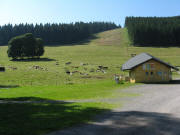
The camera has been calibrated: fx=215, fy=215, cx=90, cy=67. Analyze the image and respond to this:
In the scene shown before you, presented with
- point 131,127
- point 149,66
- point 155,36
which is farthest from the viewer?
point 155,36

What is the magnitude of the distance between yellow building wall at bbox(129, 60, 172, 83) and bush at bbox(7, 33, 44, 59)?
58507 millimetres

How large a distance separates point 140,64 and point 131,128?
35.6 meters

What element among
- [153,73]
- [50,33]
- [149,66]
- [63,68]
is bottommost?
[153,73]

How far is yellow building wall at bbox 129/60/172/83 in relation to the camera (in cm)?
4350

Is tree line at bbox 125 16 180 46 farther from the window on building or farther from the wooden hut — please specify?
the window on building

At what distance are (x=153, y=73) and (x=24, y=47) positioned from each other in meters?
62.1

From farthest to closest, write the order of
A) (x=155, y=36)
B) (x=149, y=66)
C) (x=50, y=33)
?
1. (x=50, y=33)
2. (x=155, y=36)
3. (x=149, y=66)

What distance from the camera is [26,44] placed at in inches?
3568

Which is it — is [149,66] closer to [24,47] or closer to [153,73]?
[153,73]

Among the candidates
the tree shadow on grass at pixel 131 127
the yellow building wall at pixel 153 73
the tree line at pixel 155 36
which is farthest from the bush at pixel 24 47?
the tree shadow on grass at pixel 131 127

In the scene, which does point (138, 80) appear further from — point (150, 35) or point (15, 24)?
point (15, 24)

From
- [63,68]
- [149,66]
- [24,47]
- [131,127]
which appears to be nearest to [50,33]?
[24,47]

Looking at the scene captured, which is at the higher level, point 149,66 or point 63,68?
point 149,66

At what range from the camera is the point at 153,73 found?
43750 mm
